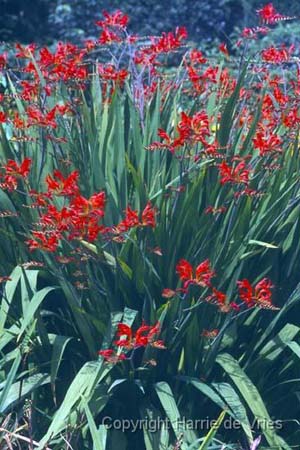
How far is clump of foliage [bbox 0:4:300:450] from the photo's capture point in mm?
3311

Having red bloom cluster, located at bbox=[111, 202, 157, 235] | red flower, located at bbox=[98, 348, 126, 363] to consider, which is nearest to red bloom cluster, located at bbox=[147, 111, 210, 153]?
red bloom cluster, located at bbox=[111, 202, 157, 235]

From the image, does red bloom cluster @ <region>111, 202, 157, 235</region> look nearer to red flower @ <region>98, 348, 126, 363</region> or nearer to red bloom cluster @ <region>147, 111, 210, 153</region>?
red bloom cluster @ <region>147, 111, 210, 153</region>

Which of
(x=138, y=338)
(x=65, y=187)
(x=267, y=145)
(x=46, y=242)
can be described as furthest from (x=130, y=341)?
(x=267, y=145)

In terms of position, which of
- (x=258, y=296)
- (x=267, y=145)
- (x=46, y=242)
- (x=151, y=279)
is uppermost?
(x=267, y=145)

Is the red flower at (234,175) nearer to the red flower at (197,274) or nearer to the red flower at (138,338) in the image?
the red flower at (197,274)

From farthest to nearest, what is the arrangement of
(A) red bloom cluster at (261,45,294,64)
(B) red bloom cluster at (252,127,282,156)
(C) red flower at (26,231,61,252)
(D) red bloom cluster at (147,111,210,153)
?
(A) red bloom cluster at (261,45,294,64)
(B) red bloom cluster at (252,127,282,156)
(D) red bloom cluster at (147,111,210,153)
(C) red flower at (26,231,61,252)

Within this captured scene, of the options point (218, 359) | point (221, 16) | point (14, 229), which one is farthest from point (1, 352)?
point (221, 16)

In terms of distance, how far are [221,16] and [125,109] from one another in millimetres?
7277

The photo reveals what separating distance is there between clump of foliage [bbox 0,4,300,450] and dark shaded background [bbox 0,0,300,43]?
7251mm

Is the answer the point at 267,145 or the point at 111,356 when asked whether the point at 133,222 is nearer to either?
the point at 111,356
